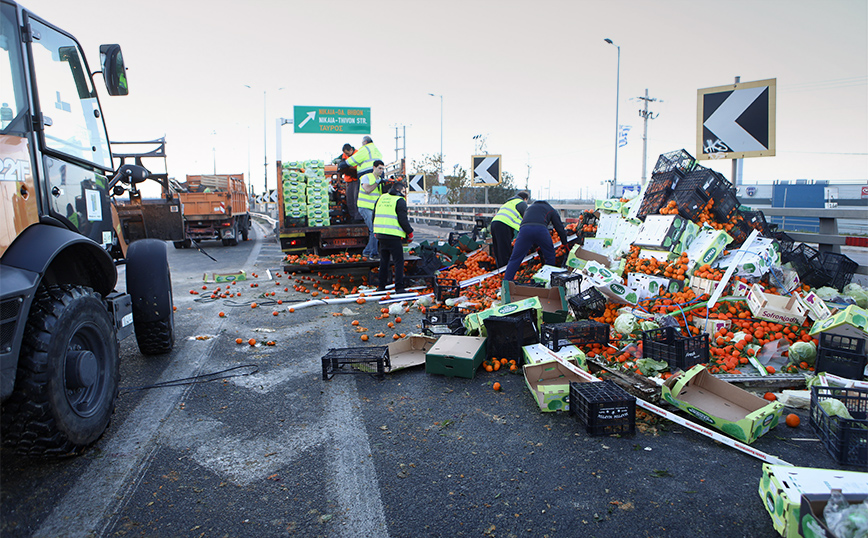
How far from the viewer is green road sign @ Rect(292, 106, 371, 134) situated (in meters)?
20.2

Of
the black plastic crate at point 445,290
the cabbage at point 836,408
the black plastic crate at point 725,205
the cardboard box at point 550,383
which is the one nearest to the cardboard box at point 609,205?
the black plastic crate at point 725,205

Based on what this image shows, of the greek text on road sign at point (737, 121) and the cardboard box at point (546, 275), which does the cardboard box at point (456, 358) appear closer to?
the cardboard box at point (546, 275)

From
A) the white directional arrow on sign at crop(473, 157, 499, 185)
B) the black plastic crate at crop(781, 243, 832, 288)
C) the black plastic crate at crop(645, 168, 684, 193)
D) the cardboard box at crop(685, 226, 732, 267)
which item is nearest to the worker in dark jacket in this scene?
the black plastic crate at crop(645, 168, 684, 193)

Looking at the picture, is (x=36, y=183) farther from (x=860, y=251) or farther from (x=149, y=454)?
(x=860, y=251)

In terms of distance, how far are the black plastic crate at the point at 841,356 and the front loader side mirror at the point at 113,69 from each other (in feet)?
21.0

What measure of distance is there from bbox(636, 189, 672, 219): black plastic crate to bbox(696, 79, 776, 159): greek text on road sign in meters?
1.39

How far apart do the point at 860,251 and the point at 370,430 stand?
53.1 ft

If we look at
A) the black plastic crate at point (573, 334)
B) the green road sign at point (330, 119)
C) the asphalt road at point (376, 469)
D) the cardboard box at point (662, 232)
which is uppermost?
the green road sign at point (330, 119)

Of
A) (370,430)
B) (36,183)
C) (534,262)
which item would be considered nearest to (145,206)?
(36,183)

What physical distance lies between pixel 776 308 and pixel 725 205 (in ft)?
8.33

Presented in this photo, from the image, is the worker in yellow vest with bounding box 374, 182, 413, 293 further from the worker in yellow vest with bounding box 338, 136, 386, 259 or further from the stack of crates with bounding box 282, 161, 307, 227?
the stack of crates with bounding box 282, 161, 307, 227

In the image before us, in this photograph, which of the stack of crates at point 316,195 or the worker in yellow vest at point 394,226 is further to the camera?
the stack of crates at point 316,195

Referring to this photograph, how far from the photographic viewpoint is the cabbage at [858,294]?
587cm

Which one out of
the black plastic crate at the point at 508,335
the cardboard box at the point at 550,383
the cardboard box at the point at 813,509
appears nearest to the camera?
the cardboard box at the point at 813,509
